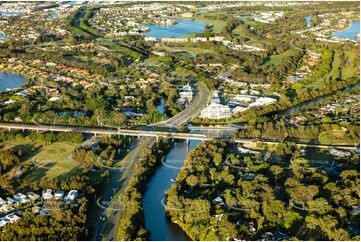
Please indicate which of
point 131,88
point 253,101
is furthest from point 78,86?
point 253,101

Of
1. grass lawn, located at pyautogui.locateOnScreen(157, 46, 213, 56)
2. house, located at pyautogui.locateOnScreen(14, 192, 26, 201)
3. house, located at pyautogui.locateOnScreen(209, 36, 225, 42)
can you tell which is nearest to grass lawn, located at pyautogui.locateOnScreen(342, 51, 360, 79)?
grass lawn, located at pyautogui.locateOnScreen(157, 46, 213, 56)

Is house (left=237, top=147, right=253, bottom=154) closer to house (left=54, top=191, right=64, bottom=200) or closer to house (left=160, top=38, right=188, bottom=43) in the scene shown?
house (left=54, top=191, right=64, bottom=200)

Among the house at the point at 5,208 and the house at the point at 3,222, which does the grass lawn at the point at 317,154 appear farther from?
the house at the point at 3,222

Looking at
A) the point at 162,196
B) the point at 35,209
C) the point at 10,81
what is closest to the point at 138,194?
the point at 162,196

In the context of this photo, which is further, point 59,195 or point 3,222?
point 59,195

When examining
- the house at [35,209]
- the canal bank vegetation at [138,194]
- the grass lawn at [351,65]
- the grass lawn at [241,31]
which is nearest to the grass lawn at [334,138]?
the canal bank vegetation at [138,194]

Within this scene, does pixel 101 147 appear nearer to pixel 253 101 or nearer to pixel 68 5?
pixel 253 101

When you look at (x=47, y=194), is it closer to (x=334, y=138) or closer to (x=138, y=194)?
(x=138, y=194)
